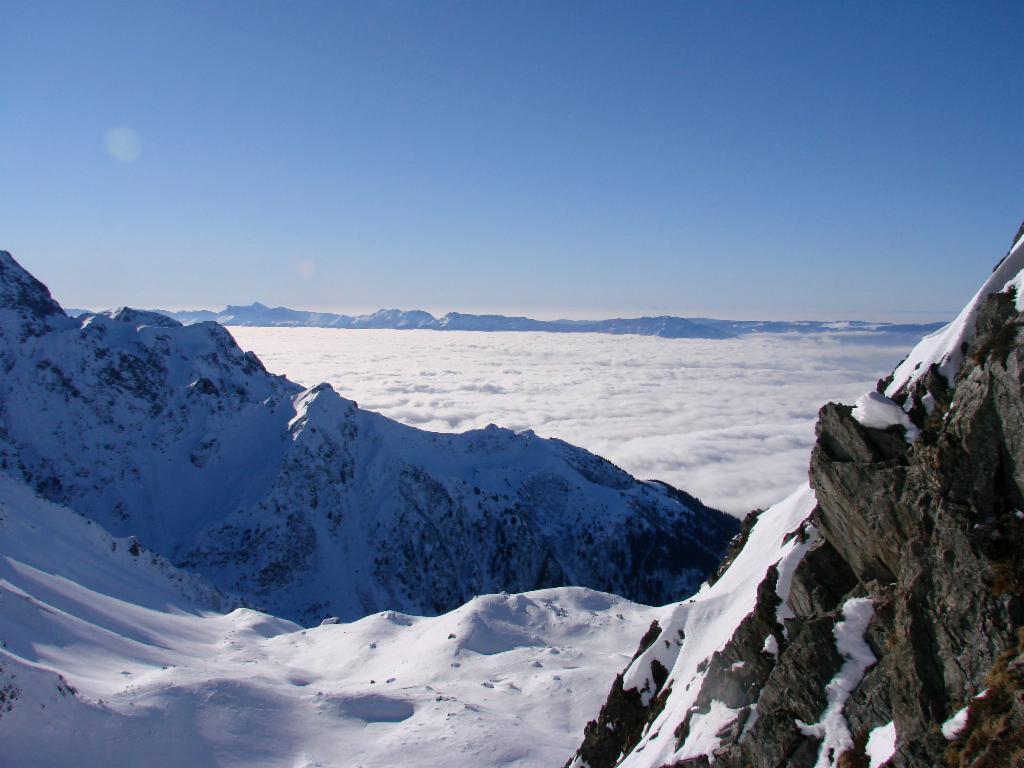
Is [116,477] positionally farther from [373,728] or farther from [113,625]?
[373,728]

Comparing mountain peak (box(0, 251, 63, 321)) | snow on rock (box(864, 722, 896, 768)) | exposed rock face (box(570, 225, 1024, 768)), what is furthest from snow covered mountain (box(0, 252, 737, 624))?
snow on rock (box(864, 722, 896, 768))

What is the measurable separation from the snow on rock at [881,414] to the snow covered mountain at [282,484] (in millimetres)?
99595

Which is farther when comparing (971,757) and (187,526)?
(187,526)

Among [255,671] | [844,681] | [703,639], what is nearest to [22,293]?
[255,671]

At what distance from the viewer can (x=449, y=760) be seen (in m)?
32.1

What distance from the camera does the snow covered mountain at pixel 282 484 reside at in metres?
110

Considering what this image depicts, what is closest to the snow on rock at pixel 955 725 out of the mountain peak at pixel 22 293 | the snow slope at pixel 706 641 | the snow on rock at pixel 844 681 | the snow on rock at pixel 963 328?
the snow on rock at pixel 844 681

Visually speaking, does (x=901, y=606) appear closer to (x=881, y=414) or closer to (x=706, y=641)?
(x=881, y=414)

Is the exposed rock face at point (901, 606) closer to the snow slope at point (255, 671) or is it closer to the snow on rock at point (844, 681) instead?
the snow on rock at point (844, 681)

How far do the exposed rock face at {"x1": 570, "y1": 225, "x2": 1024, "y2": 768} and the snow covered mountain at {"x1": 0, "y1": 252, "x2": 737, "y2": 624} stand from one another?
316ft

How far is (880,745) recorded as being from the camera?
44.7 feet

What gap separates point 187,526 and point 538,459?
7510cm

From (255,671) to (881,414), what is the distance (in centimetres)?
4383

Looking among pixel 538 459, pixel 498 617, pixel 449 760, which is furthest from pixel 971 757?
pixel 538 459
